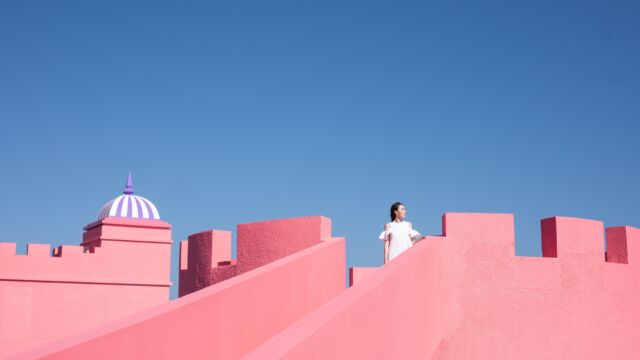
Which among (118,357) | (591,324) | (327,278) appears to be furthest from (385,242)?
(118,357)

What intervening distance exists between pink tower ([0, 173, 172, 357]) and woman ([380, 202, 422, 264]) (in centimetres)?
1002

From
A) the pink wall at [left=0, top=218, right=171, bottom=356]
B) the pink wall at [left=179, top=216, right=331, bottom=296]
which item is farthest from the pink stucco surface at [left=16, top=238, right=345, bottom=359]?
the pink wall at [left=0, top=218, right=171, bottom=356]

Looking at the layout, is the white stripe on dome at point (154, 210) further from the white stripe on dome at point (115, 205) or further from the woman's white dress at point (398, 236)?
the woman's white dress at point (398, 236)

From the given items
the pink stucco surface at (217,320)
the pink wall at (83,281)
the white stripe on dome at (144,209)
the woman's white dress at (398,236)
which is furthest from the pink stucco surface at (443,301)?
the white stripe on dome at (144,209)

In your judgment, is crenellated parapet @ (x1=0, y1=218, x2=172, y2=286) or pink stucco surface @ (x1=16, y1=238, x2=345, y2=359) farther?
crenellated parapet @ (x1=0, y1=218, x2=172, y2=286)

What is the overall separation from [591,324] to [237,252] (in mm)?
4498

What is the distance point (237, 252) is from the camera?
9.13m

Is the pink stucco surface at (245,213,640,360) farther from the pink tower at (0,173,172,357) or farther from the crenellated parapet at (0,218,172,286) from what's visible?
the crenellated parapet at (0,218,172,286)

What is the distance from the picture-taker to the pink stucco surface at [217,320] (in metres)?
4.24

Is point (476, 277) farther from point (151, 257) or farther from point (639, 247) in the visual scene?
point (151, 257)

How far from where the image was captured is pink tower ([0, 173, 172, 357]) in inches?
590

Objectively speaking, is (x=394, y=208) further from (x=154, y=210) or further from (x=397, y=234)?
(x=154, y=210)

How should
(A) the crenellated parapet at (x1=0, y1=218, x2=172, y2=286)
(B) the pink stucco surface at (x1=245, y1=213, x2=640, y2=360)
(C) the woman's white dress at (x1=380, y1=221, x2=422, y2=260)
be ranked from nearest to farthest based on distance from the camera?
1. (C) the woman's white dress at (x1=380, y1=221, x2=422, y2=260)
2. (B) the pink stucco surface at (x1=245, y1=213, x2=640, y2=360)
3. (A) the crenellated parapet at (x1=0, y1=218, x2=172, y2=286)

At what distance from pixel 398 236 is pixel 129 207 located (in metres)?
11.3
